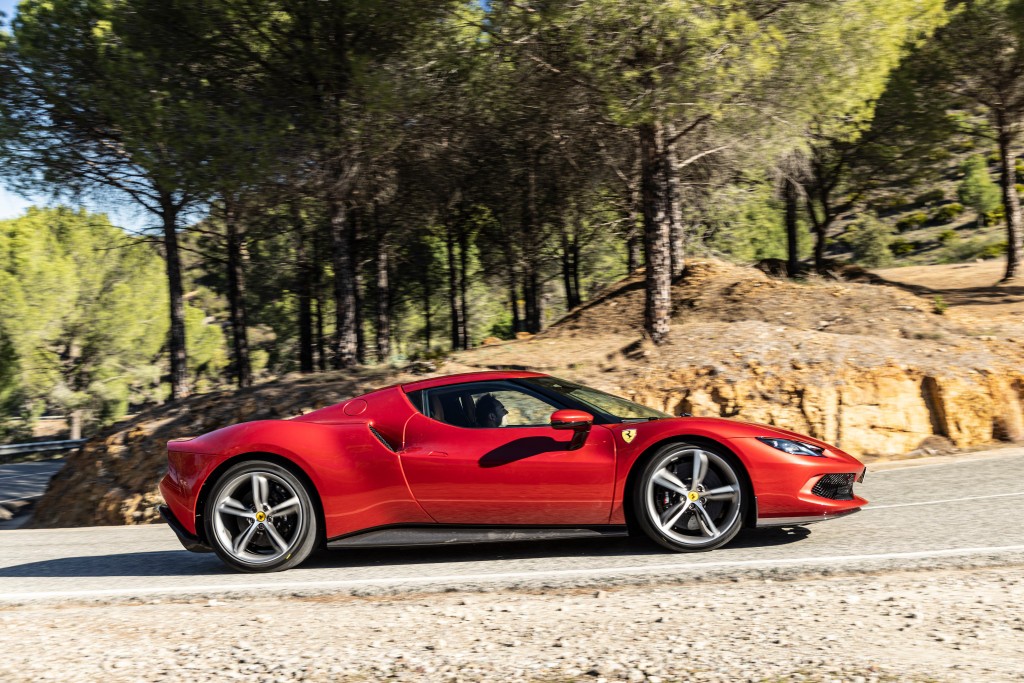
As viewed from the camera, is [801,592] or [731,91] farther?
[731,91]

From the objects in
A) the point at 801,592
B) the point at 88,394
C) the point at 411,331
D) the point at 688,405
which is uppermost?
the point at 411,331

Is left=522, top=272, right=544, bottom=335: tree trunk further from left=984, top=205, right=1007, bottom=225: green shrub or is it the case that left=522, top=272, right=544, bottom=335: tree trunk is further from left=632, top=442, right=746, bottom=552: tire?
left=984, top=205, right=1007, bottom=225: green shrub

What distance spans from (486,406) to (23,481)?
70.7ft

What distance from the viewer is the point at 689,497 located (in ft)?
17.2

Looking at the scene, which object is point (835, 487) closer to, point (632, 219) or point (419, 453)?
point (419, 453)

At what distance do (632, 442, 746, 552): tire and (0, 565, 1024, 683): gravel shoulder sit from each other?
67 cm

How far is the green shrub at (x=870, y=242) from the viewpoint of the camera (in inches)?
1948

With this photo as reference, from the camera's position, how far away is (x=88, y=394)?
136 ft

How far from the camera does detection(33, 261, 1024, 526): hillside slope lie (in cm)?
1083

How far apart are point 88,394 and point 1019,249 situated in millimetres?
37664

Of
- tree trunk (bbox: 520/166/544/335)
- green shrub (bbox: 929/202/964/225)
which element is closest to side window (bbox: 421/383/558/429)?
tree trunk (bbox: 520/166/544/335)

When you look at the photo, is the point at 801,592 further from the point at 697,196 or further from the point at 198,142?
the point at 697,196

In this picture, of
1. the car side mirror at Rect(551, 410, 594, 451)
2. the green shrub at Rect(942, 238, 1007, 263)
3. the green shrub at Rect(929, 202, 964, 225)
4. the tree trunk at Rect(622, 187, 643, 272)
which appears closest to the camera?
the car side mirror at Rect(551, 410, 594, 451)

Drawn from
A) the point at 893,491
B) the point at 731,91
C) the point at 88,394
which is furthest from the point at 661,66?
the point at 88,394
